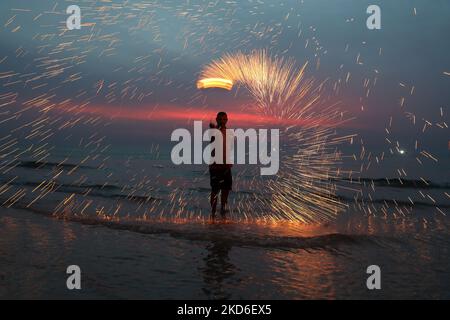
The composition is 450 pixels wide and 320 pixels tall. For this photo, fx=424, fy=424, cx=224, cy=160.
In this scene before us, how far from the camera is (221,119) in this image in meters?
7.50

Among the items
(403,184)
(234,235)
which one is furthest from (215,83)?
(403,184)

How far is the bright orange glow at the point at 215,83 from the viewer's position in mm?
8352

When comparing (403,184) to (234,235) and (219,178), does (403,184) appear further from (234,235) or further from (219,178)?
(234,235)

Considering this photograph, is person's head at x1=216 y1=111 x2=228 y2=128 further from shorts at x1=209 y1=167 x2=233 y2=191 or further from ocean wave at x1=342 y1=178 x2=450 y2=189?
ocean wave at x1=342 y1=178 x2=450 y2=189

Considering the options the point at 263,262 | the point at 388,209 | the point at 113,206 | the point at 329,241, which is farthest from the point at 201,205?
the point at 263,262

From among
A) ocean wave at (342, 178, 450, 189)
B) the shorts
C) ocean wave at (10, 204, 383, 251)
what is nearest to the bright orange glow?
the shorts

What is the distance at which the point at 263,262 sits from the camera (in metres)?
4.88

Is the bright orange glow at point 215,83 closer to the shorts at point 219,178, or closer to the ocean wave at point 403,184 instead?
the shorts at point 219,178

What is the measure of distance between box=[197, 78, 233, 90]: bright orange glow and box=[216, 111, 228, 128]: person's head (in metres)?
1.09

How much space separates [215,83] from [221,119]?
48.0 inches

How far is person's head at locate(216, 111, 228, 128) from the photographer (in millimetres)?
7478

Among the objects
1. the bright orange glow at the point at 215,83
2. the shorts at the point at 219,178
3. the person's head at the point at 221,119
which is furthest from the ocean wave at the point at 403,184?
the person's head at the point at 221,119

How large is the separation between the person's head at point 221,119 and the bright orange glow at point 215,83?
1.09 meters
